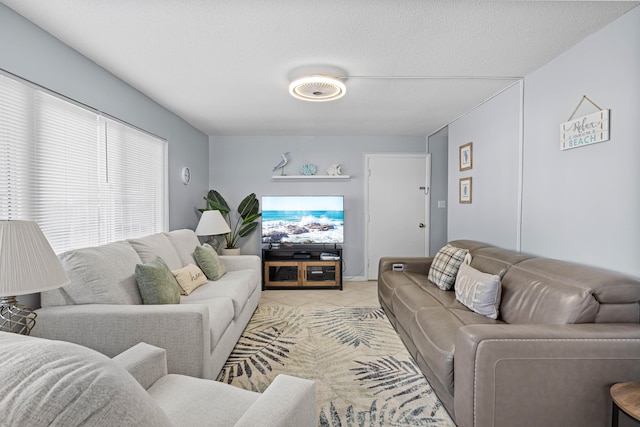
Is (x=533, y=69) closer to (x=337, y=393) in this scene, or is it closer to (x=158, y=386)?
(x=337, y=393)

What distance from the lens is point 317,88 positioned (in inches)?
105

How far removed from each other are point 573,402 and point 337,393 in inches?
49.4

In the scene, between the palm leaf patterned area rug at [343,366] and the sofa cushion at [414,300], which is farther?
the sofa cushion at [414,300]

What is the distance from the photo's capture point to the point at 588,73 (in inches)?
80.2

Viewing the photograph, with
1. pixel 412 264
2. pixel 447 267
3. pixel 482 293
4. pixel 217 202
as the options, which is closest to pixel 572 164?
pixel 482 293

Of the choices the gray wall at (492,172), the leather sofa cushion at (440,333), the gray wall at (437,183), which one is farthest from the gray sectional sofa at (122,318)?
the gray wall at (437,183)

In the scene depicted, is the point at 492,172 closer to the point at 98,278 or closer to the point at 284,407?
the point at 284,407

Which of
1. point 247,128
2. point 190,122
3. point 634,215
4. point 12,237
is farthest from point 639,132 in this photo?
point 190,122

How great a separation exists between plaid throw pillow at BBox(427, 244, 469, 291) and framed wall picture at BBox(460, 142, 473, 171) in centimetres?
112

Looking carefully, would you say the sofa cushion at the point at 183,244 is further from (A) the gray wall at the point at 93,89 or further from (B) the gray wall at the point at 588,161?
(B) the gray wall at the point at 588,161

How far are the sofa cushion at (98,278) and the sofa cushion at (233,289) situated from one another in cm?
52

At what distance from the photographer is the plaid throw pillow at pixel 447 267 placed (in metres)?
2.82

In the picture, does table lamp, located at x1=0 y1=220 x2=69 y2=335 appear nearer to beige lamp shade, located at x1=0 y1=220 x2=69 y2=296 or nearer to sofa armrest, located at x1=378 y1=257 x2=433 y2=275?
beige lamp shade, located at x1=0 y1=220 x2=69 y2=296

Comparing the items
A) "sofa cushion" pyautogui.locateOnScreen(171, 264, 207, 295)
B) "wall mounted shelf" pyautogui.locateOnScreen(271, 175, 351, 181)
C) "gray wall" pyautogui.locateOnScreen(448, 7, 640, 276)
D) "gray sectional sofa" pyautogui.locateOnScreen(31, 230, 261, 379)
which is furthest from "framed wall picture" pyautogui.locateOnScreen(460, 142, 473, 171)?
"sofa cushion" pyautogui.locateOnScreen(171, 264, 207, 295)
